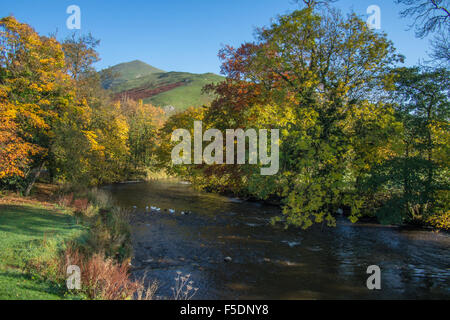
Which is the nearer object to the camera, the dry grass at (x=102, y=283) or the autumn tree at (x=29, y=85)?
the dry grass at (x=102, y=283)

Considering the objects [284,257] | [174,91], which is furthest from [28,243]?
[174,91]

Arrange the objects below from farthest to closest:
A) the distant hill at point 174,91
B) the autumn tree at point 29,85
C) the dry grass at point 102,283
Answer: the distant hill at point 174,91 < the autumn tree at point 29,85 < the dry grass at point 102,283

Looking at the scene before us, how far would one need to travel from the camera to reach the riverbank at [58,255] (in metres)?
6.62

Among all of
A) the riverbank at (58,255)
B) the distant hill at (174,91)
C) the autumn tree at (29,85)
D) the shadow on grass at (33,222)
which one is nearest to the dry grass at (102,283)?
the riverbank at (58,255)

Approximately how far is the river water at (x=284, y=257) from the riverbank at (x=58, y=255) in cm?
130

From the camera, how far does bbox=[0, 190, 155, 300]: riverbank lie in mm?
6621

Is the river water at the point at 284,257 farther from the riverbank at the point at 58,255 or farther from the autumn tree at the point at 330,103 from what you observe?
the autumn tree at the point at 330,103

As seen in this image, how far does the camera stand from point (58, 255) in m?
8.35

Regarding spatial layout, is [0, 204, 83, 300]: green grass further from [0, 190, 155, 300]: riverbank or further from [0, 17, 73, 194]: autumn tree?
[0, 17, 73, 194]: autumn tree

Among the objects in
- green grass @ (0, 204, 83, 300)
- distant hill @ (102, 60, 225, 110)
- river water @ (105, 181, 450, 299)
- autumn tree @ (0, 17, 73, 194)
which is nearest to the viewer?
green grass @ (0, 204, 83, 300)

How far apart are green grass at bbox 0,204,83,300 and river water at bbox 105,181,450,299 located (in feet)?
9.86

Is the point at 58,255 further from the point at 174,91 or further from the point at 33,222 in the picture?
the point at 174,91

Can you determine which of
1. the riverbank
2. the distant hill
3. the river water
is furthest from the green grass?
the distant hill

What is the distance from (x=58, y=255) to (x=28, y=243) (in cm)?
153
